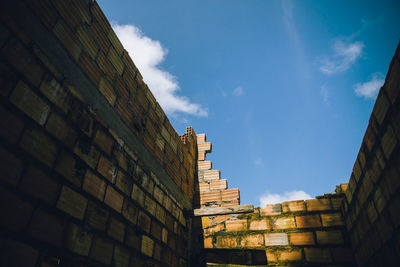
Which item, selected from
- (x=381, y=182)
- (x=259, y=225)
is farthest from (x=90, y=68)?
(x=259, y=225)

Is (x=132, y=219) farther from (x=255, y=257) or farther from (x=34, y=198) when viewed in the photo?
(x=255, y=257)

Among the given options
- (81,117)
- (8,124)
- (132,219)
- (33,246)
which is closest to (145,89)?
(81,117)

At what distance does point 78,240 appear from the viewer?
1.38m

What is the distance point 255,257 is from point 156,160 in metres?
1.74

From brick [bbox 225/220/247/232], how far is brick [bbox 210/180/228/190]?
0.54 metres

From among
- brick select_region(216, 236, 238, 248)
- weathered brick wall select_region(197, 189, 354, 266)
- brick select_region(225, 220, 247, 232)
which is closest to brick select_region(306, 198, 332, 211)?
weathered brick wall select_region(197, 189, 354, 266)

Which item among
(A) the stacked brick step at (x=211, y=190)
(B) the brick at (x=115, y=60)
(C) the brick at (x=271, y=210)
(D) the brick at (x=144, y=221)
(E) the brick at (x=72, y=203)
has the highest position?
(B) the brick at (x=115, y=60)

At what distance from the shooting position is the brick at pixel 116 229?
66.5 inches

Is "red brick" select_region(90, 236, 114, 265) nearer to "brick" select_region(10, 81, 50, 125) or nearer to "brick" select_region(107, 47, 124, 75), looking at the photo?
"brick" select_region(10, 81, 50, 125)

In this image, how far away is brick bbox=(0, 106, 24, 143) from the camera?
1086 mm

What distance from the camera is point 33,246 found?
112 centimetres

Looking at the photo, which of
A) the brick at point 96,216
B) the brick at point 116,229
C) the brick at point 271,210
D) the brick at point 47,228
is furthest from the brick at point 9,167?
the brick at point 271,210

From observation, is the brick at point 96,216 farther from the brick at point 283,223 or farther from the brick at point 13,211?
the brick at point 283,223

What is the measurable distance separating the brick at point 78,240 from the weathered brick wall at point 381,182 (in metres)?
1.90
